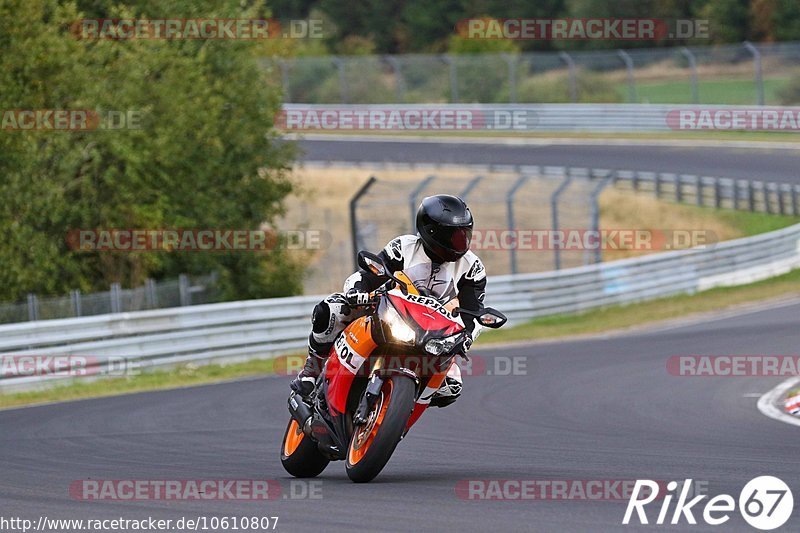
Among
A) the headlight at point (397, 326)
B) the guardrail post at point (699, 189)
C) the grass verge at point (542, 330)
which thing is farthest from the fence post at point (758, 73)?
the headlight at point (397, 326)

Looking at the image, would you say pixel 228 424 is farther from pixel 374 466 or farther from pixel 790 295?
pixel 790 295

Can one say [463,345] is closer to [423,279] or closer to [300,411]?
[423,279]

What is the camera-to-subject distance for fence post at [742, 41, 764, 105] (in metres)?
41.5

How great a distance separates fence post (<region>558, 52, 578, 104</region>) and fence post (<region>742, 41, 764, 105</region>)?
5.53 m

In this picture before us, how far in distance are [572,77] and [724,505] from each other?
39.7 m

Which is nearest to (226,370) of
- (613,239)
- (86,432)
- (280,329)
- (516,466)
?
(280,329)

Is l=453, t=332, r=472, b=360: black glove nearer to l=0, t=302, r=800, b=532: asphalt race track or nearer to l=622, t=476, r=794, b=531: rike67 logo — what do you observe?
l=0, t=302, r=800, b=532: asphalt race track

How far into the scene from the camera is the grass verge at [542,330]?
16.7 meters

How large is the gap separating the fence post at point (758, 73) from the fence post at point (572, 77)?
218 inches

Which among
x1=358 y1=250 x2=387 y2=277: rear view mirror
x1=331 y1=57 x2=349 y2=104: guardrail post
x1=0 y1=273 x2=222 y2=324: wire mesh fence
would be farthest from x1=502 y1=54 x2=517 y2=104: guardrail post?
x1=358 y1=250 x2=387 y2=277: rear view mirror

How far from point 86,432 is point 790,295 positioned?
16.4 m

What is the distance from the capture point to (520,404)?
13.6m

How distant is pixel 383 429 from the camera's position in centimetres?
748

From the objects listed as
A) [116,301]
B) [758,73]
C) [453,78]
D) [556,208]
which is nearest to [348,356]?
[116,301]
